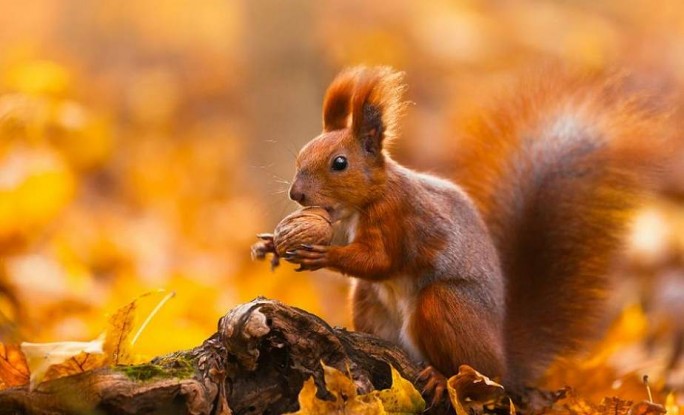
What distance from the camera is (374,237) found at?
1959mm

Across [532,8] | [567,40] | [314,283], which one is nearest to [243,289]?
[314,283]

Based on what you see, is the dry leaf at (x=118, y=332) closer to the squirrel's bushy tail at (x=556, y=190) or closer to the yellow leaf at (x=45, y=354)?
the yellow leaf at (x=45, y=354)

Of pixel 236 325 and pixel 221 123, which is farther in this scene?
pixel 221 123

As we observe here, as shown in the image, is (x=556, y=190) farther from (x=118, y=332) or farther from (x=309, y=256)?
(x=118, y=332)

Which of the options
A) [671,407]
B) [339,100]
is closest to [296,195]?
[339,100]

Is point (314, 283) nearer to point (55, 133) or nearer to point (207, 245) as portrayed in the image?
point (207, 245)

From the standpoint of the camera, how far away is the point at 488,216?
2449mm

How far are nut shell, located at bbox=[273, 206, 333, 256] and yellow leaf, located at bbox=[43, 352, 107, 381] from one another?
38 centimetres

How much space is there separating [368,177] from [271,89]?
9.20ft

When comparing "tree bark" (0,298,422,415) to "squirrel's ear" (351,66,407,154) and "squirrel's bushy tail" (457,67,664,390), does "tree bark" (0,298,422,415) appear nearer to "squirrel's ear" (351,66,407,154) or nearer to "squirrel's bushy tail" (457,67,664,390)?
"squirrel's ear" (351,66,407,154)

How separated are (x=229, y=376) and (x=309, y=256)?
0.27m

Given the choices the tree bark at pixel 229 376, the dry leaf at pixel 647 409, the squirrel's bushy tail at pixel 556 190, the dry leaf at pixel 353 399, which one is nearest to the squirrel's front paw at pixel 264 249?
the tree bark at pixel 229 376

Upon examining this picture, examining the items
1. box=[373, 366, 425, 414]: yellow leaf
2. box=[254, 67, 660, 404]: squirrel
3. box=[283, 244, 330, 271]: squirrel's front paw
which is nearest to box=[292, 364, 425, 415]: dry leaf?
box=[373, 366, 425, 414]: yellow leaf

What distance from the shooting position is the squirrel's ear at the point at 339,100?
2.06m
